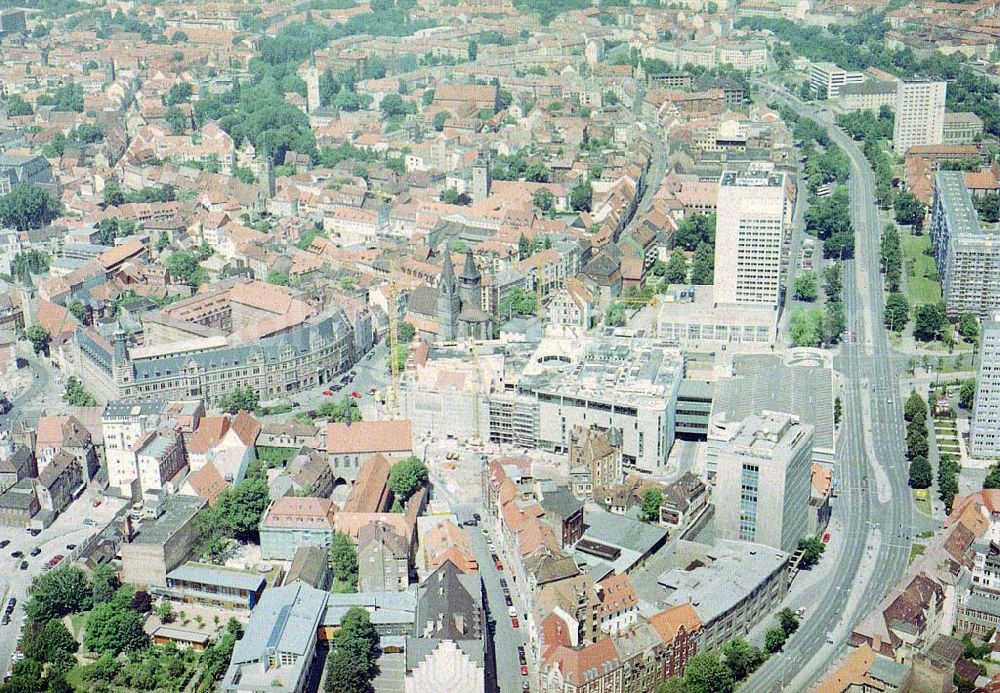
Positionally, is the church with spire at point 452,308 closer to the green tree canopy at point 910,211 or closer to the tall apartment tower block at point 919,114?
the green tree canopy at point 910,211

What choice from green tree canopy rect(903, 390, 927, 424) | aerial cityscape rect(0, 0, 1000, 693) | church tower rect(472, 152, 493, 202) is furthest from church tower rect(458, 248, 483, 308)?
green tree canopy rect(903, 390, 927, 424)

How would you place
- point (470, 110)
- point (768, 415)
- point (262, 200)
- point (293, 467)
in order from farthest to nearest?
1. point (470, 110)
2. point (262, 200)
3. point (293, 467)
4. point (768, 415)

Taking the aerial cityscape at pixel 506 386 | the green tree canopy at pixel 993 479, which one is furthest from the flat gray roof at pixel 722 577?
the green tree canopy at pixel 993 479

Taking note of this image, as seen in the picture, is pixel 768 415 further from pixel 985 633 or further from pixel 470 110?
pixel 470 110

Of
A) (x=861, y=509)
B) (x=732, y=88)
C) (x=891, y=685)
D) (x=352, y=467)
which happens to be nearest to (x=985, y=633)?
(x=891, y=685)

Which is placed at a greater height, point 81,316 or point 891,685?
point 81,316

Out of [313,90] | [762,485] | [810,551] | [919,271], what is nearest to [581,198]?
[919,271]

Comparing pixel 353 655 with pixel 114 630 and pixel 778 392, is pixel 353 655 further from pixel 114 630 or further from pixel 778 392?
pixel 778 392
